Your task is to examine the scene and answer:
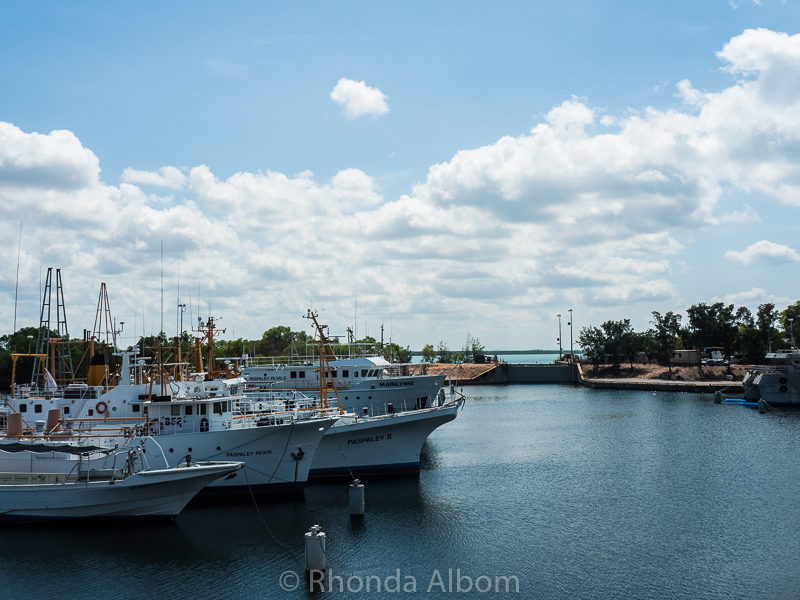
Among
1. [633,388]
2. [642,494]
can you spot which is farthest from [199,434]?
[633,388]

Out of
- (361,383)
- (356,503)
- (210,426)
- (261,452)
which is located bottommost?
(356,503)

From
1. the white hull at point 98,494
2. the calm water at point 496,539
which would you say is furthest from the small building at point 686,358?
the white hull at point 98,494

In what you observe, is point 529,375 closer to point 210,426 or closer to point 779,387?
point 779,387

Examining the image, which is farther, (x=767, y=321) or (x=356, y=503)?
(x=767, y=321)

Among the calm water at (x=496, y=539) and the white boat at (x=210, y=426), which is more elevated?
the white boat at (x=210, y=426)

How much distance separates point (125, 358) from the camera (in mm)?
41219

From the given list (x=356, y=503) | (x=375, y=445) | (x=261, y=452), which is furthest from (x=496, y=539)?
(x=375, y=445)

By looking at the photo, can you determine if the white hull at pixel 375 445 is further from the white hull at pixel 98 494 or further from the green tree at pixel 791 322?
the green tree at pixel 791 322

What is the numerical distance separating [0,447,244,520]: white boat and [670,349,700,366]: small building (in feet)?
421

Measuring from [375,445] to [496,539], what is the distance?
15032 millimetres

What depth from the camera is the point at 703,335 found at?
13612 centimetres

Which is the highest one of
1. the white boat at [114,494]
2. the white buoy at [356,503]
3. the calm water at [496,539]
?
the white boat at [114,494]

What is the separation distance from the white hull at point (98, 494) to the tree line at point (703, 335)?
113779 mm

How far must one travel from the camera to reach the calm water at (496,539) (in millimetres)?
26734
